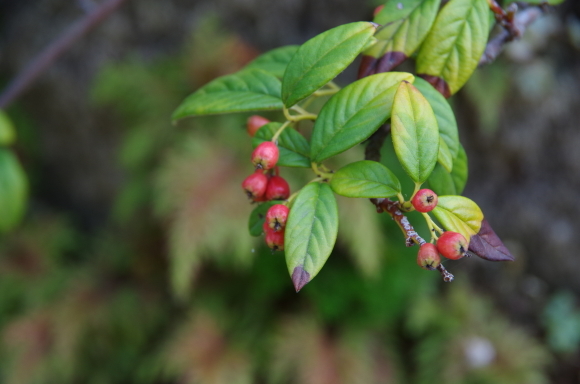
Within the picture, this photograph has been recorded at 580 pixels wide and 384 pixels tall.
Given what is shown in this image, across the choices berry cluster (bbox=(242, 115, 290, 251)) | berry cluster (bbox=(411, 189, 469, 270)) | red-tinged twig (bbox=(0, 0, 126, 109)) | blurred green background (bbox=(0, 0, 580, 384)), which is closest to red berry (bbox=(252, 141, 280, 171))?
berry cluster (bbox=(242, 115, 290, 251))

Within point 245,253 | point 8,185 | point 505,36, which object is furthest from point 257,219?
point 245,253

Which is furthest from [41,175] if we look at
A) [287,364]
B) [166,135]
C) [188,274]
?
[287,364]

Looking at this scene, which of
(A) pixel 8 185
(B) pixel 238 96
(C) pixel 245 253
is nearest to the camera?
(B) pixel 238 96

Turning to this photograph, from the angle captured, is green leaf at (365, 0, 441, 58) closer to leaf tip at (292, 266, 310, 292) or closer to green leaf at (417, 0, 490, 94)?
green leaf at (417, 0, 490, 94)

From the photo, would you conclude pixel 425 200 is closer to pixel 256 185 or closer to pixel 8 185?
pixel 256 185

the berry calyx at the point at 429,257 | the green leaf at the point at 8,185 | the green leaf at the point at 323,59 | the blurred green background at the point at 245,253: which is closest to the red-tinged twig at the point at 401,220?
the berry calyx at the point at 429,257

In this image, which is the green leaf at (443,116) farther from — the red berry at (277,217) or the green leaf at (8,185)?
the green leaf at (8,185)
